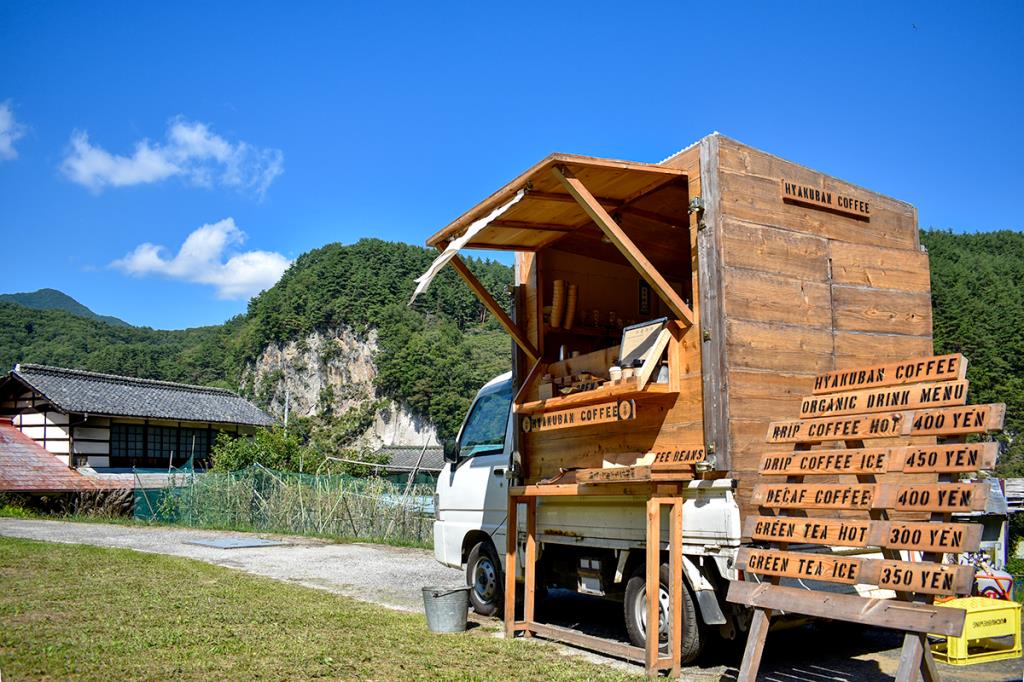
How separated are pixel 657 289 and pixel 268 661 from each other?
3804 mm

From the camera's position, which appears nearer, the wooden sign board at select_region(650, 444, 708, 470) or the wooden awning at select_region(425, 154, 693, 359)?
the wooden sign board at select_region(650, 444, 708, 470)

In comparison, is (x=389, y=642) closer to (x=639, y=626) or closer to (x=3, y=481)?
(x=639, y=626)

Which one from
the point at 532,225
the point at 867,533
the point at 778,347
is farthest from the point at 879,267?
the point at 532,225

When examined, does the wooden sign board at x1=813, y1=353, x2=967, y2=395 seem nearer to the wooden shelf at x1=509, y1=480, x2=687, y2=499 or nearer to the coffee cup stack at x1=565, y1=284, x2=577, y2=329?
the wooden shelf at x1=509, y1=480, x2=687, y2=499

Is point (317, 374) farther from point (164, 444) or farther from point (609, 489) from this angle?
point (609, 489)

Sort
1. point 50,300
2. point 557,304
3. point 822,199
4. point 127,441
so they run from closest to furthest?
1. point 822,199
2. point 557,304
3. point 127,441
4. point 50,300

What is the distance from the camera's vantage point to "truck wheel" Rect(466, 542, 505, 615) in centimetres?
824

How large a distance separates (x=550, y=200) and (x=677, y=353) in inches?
70.1

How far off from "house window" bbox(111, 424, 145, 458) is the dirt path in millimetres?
9627

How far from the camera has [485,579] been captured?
8.48 meters

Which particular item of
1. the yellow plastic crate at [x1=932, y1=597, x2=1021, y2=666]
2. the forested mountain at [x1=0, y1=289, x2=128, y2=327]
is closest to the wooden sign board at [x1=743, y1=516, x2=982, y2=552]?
the yellow plastic crate at [x1=932, y1=597, x2=1021, y2=666]

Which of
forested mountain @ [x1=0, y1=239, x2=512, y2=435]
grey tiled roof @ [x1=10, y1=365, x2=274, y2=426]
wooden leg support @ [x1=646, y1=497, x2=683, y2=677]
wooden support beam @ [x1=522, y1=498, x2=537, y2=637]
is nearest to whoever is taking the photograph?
wooden leg support @ [x1=646, y1=497, x2=683, y2=677]

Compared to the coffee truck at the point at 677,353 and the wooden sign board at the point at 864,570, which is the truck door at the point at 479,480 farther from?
the wooden sign board at the point at 864,570

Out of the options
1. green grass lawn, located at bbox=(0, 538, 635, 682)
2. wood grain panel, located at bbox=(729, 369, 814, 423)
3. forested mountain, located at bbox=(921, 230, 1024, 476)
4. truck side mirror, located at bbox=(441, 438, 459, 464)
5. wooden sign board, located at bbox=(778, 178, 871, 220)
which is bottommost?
green grass lawn, located at bbox=(0, 538, 635, 682)
